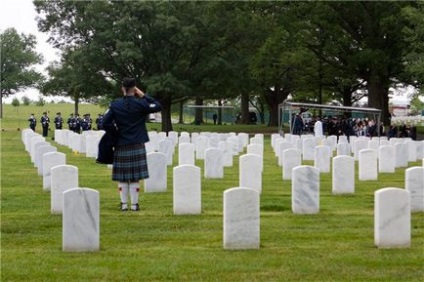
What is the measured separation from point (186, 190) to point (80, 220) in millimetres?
3036

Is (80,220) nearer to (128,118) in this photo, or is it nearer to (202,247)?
(202,247)

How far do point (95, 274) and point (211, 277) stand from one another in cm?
113

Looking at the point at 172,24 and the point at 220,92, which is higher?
the point at 172,24

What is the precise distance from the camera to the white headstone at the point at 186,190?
1135 centimetres

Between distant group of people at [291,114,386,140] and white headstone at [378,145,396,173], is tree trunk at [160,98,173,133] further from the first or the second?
white headstone at [378,145,396,173]

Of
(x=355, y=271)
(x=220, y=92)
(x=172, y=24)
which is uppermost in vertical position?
(x=172, y=24)

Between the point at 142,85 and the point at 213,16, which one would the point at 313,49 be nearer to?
the point at 213,16

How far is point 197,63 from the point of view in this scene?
2008 inches

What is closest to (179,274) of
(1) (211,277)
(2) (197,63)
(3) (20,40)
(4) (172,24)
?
(1) (211,277)

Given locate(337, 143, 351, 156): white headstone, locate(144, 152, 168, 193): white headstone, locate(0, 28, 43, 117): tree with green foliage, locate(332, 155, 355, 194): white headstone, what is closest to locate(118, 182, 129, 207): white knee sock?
locate(144, 152, 168, 193): white headstone

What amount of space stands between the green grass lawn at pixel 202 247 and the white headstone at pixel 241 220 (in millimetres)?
160

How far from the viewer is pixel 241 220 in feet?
29.3

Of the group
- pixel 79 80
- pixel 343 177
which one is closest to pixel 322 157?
pixel 343 177

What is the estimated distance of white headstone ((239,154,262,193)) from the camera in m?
14.0
